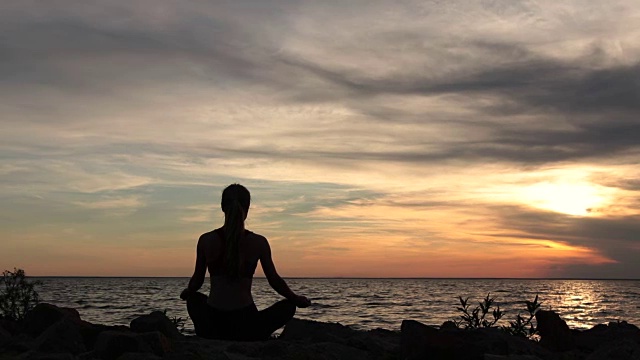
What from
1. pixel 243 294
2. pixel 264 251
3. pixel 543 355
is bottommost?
pixel 543 355

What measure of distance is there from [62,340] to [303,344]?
2.41m

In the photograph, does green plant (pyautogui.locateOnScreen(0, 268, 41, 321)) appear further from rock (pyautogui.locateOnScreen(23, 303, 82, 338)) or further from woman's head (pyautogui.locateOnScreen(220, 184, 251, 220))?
woman's head (pyautogui.locateOnScreen(220, 184, 251, 220))

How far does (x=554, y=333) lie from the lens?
8.23m

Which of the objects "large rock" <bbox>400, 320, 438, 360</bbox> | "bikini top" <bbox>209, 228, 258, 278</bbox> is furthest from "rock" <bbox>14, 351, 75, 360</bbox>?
"large rock" <bbox>400, 320, 438, 360</bbox>

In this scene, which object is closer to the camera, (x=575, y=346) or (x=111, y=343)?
(x=111, y=343)

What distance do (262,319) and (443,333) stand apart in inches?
83.2

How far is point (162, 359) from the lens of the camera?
5633 millimetres

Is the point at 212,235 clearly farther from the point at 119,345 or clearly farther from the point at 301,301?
the point at 119,345

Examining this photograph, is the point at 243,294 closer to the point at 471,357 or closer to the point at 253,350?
the point at 253,350

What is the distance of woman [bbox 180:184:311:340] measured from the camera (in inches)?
289

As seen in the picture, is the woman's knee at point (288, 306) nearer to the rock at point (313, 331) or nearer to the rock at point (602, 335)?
the rock at point (313, 331)

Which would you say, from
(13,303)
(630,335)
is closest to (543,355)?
(630,335)

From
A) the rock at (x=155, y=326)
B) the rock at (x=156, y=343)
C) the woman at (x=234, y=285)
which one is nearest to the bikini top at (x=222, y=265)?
the woman at (x=234, y=285)

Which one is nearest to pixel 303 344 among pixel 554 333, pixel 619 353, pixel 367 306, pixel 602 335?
pixel 619 353
